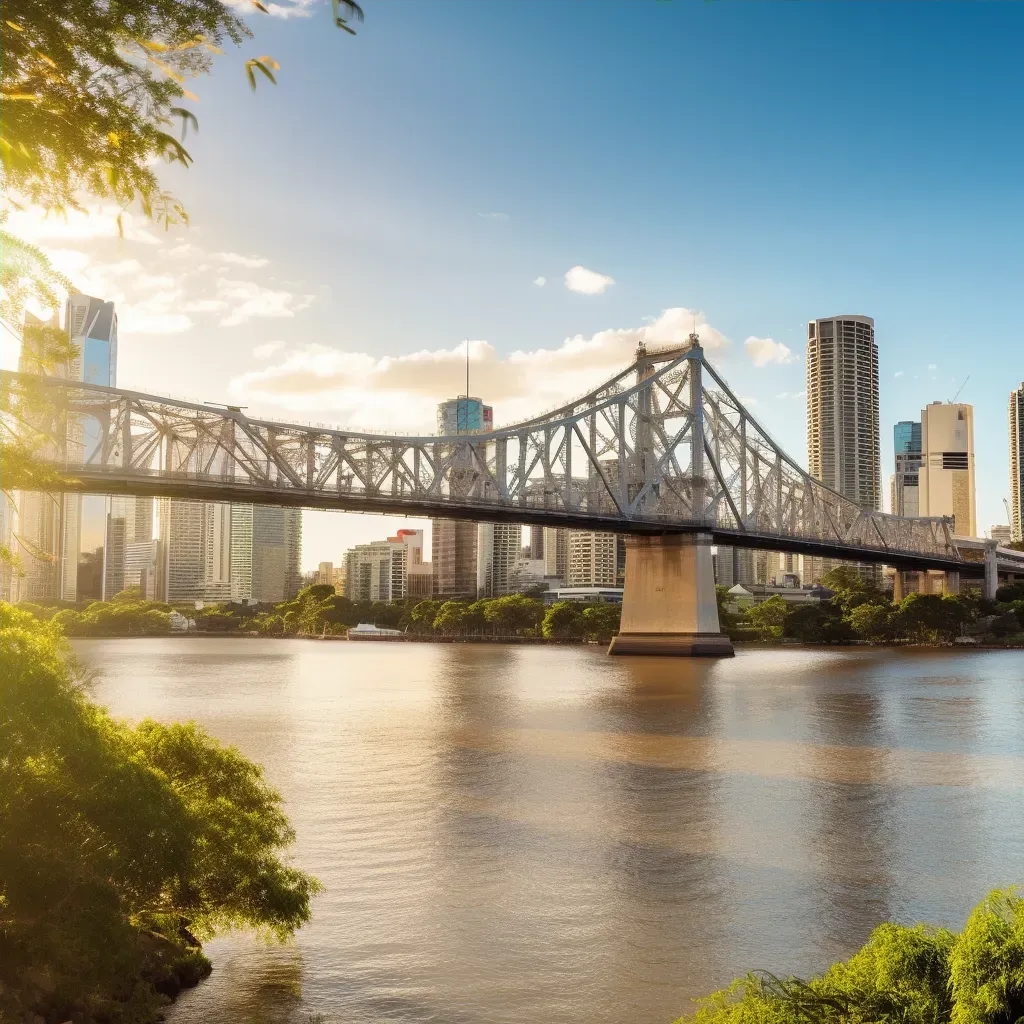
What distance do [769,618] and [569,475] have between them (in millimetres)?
40653

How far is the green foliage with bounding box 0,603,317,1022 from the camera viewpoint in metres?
8.69

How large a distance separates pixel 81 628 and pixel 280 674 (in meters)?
86.2

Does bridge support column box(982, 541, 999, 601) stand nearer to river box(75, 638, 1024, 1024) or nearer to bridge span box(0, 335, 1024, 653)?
bridge span box(0, 335, 1024, 653)

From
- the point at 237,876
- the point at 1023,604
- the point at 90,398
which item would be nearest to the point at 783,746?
the point at 237,876

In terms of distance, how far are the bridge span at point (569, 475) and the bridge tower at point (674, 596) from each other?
0.10 metres

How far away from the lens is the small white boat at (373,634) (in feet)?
412

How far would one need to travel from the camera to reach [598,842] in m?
18.2

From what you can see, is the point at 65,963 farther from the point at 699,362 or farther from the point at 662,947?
the point at 699,362

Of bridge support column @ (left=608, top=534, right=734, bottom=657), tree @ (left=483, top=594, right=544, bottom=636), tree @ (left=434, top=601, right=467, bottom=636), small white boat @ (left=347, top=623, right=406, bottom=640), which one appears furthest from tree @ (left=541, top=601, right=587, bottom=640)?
bridge support column @ (left=608, top=534, right=734, bottom=657)

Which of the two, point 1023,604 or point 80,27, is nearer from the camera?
point 80,27

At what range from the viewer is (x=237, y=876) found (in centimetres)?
1173

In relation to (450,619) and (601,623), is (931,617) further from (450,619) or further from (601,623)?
(450,619)

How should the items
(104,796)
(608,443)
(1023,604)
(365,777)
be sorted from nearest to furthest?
1. (104,796)
2. (365,777)
3. (608,443)
4. (1023,604)

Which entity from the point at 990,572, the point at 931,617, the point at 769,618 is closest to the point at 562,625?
the point at 769,618
